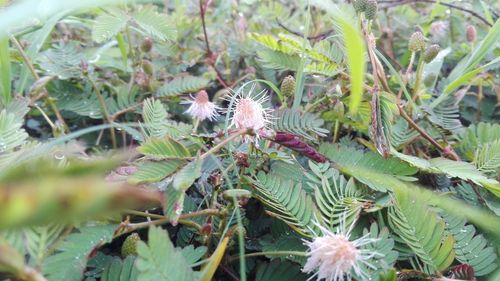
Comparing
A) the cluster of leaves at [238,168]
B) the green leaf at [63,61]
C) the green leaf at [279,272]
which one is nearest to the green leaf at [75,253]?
the cluster of leaves at [238,168]

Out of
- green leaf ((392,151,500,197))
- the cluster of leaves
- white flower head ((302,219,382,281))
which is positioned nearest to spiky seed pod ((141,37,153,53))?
the cluster of leaves

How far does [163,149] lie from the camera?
737mm

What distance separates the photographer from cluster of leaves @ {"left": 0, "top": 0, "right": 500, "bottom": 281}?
586 mm

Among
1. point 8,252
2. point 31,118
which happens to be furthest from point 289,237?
point 31,118

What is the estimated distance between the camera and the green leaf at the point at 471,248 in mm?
764

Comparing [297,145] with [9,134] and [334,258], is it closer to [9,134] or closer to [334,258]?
[334,258]

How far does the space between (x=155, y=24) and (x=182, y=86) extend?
0.53ft

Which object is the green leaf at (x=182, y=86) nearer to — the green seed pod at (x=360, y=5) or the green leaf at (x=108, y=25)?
the green leaf at (x=108, y=25)

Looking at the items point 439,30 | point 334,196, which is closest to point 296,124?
point 334,196

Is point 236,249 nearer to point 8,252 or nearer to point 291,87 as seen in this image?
point 291,87

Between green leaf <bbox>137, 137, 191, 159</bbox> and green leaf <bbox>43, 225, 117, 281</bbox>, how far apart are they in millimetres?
108

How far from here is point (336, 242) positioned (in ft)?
2.13

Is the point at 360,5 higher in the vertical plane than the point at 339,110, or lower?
higher

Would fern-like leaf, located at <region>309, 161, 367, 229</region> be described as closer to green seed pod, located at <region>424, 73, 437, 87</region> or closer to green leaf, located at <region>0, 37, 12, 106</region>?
green seed pod, located at <region>424, 73, 437, 87</region>
